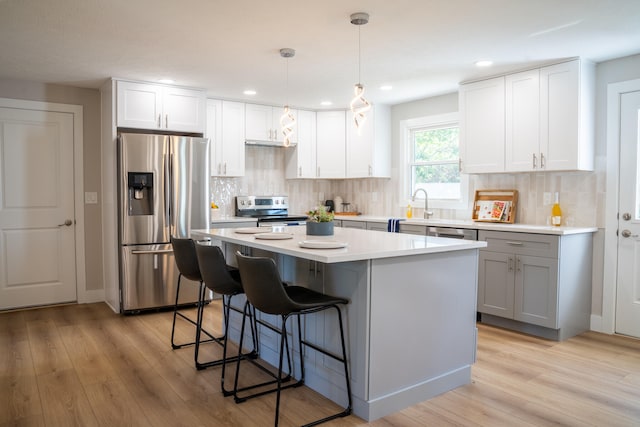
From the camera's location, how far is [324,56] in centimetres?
382

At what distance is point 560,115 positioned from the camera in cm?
393

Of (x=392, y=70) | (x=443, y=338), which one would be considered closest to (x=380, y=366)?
(x=443, y=338)

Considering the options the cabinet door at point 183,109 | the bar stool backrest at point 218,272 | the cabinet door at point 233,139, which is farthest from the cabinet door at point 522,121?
the cabinet door at point 183,109

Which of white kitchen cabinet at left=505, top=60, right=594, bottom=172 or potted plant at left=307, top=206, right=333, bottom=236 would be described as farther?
white kitchen cabinet at left=505, top=60, right=594, bottom=172

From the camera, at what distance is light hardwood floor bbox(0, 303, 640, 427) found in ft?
8.02

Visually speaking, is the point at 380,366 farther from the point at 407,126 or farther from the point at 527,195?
the point at 407,126

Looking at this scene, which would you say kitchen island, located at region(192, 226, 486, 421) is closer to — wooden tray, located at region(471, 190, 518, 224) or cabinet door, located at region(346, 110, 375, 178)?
wooden tray, located at region(471, 190, 518, 224)

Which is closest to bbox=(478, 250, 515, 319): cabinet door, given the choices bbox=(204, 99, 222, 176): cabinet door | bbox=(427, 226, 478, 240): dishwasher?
bbox=(427, 226, 478, 240): dishwasher

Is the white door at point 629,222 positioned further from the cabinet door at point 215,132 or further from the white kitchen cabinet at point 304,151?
the cabinet door at point 215,132

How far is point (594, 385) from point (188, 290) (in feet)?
11.9

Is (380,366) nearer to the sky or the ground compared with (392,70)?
nearer to the ground

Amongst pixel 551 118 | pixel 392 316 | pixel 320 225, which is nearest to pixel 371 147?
pixel 551 118

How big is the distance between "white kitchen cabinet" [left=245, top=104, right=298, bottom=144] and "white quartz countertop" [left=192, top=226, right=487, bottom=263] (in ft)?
8.23

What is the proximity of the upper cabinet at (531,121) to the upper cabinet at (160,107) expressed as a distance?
9.05 feet
